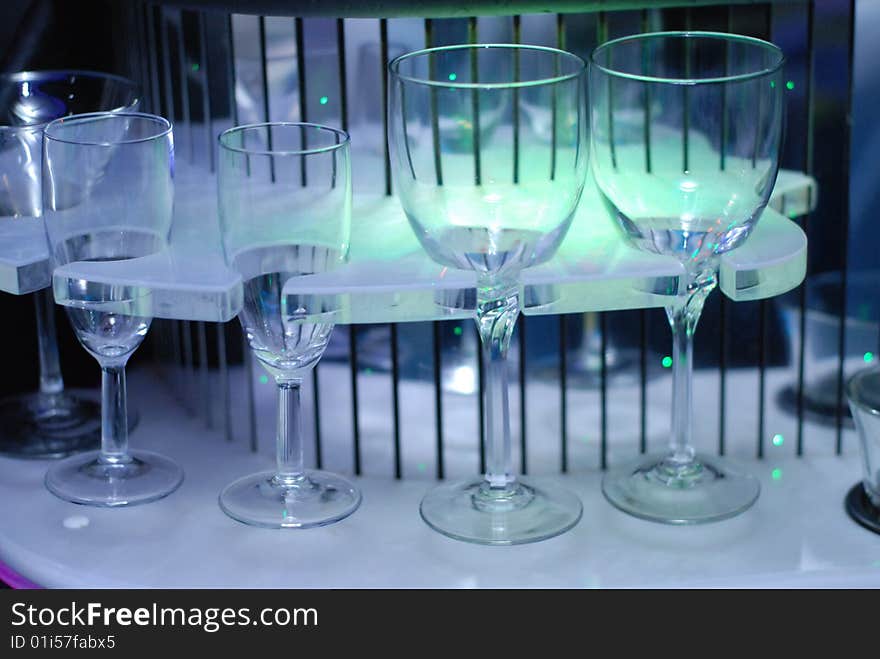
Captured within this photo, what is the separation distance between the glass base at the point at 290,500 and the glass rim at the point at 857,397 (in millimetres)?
269

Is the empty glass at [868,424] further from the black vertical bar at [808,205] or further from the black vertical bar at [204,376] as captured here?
the black vertical bar at [204,376]

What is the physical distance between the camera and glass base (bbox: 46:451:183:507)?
32.1 inches

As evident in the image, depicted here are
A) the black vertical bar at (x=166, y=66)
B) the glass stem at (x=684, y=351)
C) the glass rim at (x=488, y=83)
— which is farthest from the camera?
the black vertical bar at (x=166, y=66)

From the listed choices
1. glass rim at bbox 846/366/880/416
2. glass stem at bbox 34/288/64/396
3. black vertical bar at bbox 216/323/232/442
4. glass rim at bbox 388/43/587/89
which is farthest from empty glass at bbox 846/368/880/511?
glass stem at bbox 34/288/64/396

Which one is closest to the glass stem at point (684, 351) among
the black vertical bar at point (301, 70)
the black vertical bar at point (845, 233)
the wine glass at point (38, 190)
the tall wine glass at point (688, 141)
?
the tall wine glass at point (688, 141)

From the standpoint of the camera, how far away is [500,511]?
775mm

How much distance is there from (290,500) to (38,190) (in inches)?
8.8

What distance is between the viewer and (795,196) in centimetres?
86

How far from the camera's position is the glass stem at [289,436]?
30.3 inches

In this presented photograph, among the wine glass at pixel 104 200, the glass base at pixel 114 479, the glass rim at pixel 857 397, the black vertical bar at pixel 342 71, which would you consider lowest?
the glass base at pixel 114 479

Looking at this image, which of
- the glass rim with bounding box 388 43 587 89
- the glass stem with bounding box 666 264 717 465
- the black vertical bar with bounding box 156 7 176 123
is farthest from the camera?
the black vertical bar with bounding box 156 7 176 123

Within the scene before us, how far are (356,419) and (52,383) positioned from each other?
0.23 meters

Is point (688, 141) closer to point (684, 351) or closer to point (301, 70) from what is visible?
point (684, 351)

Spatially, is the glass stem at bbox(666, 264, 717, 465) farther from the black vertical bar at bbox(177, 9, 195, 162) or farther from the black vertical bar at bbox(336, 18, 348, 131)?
the black vertical bar at bbox(177, 9, 195, 162)
